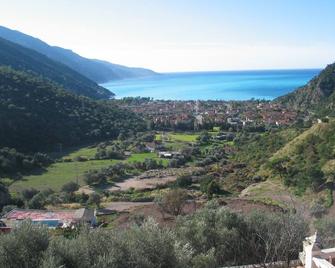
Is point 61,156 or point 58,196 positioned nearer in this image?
point 58,196

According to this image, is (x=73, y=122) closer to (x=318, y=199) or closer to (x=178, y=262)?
(x=318, y=199)

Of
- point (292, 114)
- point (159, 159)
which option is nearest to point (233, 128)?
point (292, 114)

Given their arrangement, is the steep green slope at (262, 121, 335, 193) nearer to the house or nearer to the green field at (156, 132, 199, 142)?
the house

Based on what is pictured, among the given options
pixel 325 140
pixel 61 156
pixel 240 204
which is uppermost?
pixel 325 140

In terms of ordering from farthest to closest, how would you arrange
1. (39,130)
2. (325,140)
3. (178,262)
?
1. (39,130)
2. (325,140)
3. (178,262)

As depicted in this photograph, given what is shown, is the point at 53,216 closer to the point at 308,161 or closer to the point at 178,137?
the point at 308,161

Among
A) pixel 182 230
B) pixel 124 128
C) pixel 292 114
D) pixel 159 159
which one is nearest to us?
pixel 182 230

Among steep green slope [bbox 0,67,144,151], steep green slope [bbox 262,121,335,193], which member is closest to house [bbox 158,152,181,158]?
steep green slope [bbox 0,67,144,151]
